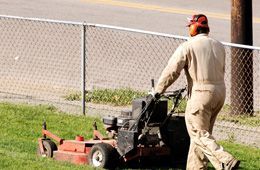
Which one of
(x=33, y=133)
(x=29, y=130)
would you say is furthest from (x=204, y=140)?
(x=29, y=130)

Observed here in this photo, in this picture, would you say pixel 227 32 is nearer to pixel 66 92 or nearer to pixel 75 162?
pixel 66 92

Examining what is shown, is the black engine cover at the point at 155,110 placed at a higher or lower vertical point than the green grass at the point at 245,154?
higher

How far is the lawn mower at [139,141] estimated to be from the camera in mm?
11203

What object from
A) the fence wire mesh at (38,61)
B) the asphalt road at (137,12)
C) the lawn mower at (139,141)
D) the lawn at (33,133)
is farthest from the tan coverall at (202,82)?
the asphalt road at (137,12)

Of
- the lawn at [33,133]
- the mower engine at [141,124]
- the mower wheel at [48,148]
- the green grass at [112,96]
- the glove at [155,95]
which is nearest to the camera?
the glove at [155,95]

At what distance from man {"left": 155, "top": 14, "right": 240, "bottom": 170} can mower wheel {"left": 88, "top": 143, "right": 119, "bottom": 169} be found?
1017mm

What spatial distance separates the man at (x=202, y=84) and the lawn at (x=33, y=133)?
1.40 metres

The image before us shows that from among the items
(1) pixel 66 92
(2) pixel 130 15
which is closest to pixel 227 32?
Answer: (2) pixel 130 15

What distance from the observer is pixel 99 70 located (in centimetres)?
1750

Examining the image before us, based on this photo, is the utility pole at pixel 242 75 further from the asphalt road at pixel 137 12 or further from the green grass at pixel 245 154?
the asphalt road at pixel 137 12

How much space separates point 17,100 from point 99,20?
6852 mm

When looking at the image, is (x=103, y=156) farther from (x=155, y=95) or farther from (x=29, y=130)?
(x=29, y=130)

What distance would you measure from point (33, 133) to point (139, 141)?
7.92 feet

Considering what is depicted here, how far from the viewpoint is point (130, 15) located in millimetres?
22844
